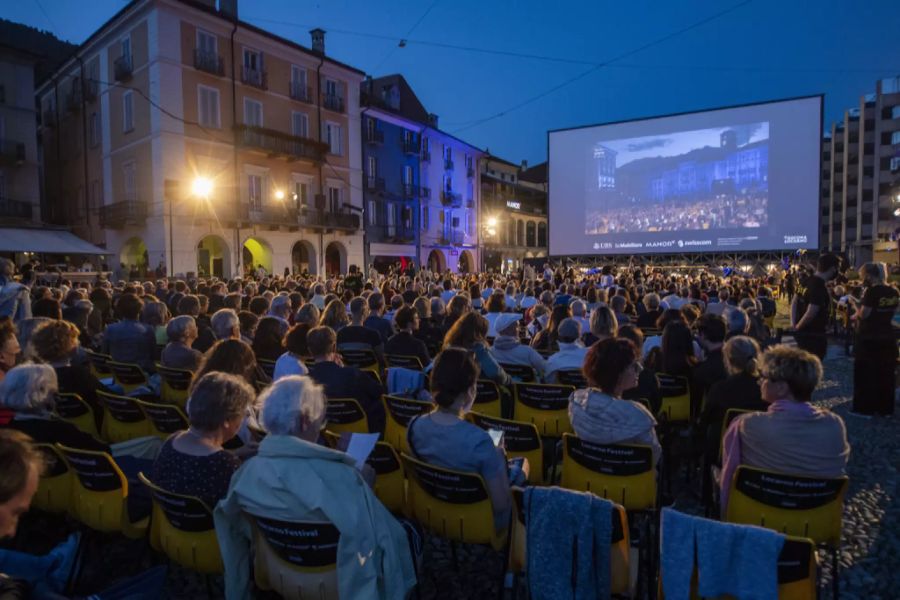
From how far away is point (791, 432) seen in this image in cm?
282

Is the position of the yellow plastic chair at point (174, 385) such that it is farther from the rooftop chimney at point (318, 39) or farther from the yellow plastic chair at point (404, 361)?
the rooftop chimney at point (318, 39)

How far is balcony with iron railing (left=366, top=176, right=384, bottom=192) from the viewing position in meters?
32.0

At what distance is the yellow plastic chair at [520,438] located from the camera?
11.8 ft

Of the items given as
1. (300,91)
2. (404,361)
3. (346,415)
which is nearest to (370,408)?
(346,415)

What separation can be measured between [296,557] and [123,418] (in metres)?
2.72

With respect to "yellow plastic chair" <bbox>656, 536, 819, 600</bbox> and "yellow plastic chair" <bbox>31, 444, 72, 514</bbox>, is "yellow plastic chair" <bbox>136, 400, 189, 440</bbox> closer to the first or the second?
"yellow plastic chair" <bbox>31, 444, 72, 514</bbox>

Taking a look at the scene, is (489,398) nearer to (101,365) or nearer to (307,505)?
(307,505)

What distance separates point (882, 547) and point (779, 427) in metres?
1.63

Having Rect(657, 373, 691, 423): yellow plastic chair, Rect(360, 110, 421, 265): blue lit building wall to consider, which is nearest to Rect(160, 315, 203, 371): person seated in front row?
Rect(657, 373, 691, 423): yellow plastic chair

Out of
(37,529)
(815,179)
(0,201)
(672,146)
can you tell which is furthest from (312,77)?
(37,529)

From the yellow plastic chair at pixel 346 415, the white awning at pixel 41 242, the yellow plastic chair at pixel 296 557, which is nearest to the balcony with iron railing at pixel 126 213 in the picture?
the white awning at pixel 41 242

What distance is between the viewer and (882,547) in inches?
140

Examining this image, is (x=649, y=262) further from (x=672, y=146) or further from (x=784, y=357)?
(x=784, y=357)

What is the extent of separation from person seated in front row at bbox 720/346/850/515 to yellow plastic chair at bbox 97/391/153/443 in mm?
3971
